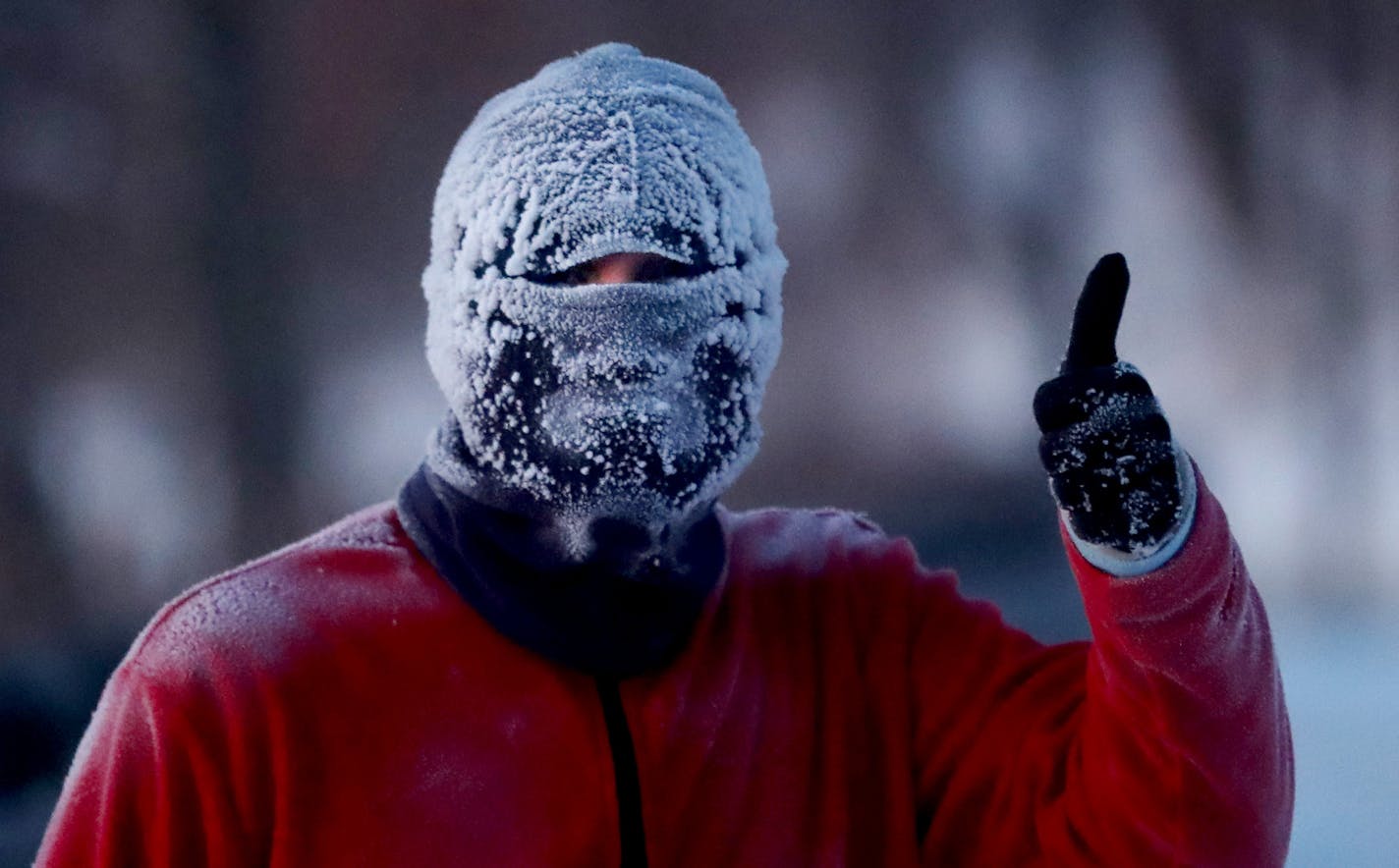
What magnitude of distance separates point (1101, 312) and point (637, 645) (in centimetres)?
35

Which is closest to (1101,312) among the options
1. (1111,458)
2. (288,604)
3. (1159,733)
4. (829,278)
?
(1111,458)

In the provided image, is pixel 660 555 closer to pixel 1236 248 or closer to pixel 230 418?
pixel 230 418

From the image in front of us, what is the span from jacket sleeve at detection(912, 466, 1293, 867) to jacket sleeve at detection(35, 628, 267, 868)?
0.49 meters

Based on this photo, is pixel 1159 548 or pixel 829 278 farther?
pixel 829 278

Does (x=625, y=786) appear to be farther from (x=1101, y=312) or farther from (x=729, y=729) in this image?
(x=1101, y=312)

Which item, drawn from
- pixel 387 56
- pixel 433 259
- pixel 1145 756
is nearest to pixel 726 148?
pixel 433 259

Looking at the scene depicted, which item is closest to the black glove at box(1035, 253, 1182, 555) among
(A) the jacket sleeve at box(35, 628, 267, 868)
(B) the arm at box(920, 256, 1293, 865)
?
(B) the arm at box(920, 256, 1293, 865)

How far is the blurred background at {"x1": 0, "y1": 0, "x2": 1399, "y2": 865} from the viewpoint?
1122 millimetres

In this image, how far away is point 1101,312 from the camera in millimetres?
560

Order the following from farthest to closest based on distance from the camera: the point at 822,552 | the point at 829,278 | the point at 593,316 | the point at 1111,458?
the point at 829,278 → the point at 822,552 → the point at 593,316 → the point at 1111,458

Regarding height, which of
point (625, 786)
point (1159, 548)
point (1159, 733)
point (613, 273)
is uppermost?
point (613, 273)

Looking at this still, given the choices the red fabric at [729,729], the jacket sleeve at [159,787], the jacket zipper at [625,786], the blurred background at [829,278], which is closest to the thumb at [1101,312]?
the red fabric at [729,729]

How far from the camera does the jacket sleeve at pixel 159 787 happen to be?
0.58 m

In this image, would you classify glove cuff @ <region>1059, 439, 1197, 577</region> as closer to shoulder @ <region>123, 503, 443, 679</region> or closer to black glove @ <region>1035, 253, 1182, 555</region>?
black glove @ <region>1035, 253, 1182, 555</region>
